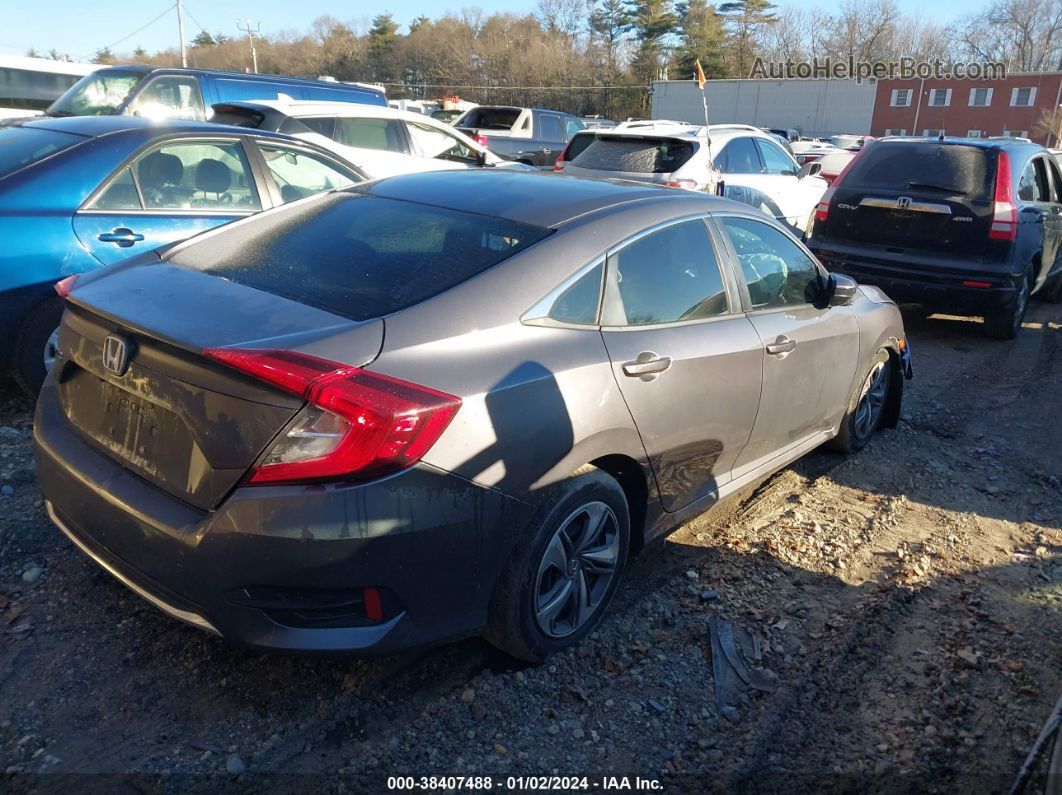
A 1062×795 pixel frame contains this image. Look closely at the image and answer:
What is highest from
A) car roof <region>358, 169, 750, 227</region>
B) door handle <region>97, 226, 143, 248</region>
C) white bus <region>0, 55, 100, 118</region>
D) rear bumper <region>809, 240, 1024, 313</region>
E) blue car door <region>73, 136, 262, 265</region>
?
white bus <region>0, 55, 100, 118</region>

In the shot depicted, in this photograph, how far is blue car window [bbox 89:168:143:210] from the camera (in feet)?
15.8

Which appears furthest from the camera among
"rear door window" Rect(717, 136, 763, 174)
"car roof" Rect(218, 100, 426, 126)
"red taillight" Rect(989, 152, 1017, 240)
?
"rear door window" Rect(717, 136, 763, 174)

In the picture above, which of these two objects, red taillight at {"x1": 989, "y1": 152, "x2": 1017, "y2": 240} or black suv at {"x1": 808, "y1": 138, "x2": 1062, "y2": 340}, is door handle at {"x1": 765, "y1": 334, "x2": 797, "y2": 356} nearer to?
black suv at {"x1": 808, "y1": 138, "x2": 1062, "y2": 340}

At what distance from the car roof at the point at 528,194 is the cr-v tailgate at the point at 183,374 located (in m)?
0.94

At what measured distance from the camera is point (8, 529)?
360 cm

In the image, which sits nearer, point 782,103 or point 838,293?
point 838,293

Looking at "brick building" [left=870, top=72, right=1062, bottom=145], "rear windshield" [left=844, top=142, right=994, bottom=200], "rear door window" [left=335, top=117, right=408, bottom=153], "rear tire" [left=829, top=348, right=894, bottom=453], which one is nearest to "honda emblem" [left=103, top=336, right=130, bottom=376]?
"rear tire" [left=829, top=348, right=894, bottom=453]

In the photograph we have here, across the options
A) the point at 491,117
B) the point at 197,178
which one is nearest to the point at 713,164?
the point at 197,178

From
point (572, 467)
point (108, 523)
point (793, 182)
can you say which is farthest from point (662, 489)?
point (793, 182)

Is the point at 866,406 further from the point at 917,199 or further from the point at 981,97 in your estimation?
the point at 981,97

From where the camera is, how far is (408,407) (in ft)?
7.68

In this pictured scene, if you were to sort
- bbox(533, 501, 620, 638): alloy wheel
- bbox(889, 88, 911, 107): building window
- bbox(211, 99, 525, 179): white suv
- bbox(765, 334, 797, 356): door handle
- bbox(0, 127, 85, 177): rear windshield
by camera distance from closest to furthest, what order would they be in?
bbox(533, 501, 620, 638): alloy wheel
bbox(765, 334, 797, 356): door handle
bbox(0, 127, 85, 177): rear windshield
bbox(211, 99, 525, 179): white suv
bbox(889, 88, 911, 107): building window

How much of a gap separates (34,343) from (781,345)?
3.88 metres

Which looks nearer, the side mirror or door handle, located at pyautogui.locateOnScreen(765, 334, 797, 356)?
door handle, located at pyautogui.locateOnScreen(765, 334, 797, 356)
